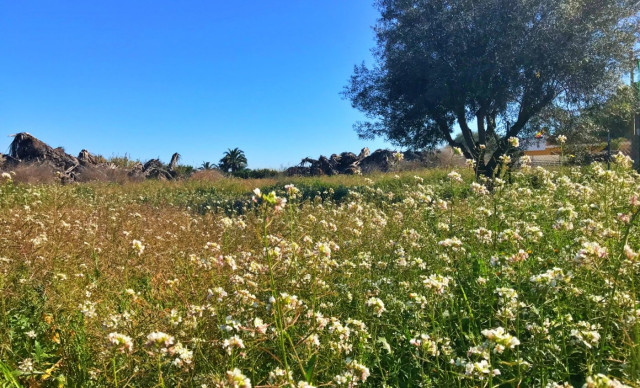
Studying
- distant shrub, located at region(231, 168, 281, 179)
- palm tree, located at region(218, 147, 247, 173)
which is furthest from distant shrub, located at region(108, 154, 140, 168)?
palm tree, located at region(218, 147, 247, 173)

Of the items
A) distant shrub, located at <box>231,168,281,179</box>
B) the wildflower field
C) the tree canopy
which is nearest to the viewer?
the wildflower field

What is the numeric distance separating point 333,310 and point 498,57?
13.6 m

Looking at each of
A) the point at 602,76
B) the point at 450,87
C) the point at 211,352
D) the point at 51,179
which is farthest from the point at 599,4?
the point at 51,179

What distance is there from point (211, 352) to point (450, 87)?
14310mm

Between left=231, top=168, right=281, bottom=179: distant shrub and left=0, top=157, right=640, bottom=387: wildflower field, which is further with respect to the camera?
left=231, top=168, right=281, bottom=179: distant shrub

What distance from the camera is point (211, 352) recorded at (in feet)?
7.35

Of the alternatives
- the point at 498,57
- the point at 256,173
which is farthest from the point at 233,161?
the point at 498,57

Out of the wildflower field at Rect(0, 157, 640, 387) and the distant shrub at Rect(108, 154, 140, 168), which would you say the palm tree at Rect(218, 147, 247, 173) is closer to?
the distant shrub at Rect(108, 154, 140, 168)

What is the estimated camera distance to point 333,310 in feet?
9.56

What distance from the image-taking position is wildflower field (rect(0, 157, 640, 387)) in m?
1.90

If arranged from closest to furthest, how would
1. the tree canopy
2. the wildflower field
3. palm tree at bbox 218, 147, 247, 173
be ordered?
the wildflower field, the tree canopy, palm tree at bbox 218, 147, 247, 173

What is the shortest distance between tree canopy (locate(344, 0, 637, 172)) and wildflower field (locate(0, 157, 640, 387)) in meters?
9.99

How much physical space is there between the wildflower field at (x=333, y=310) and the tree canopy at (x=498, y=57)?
999 centimetres

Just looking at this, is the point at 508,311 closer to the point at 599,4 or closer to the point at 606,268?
the point at 606,268
